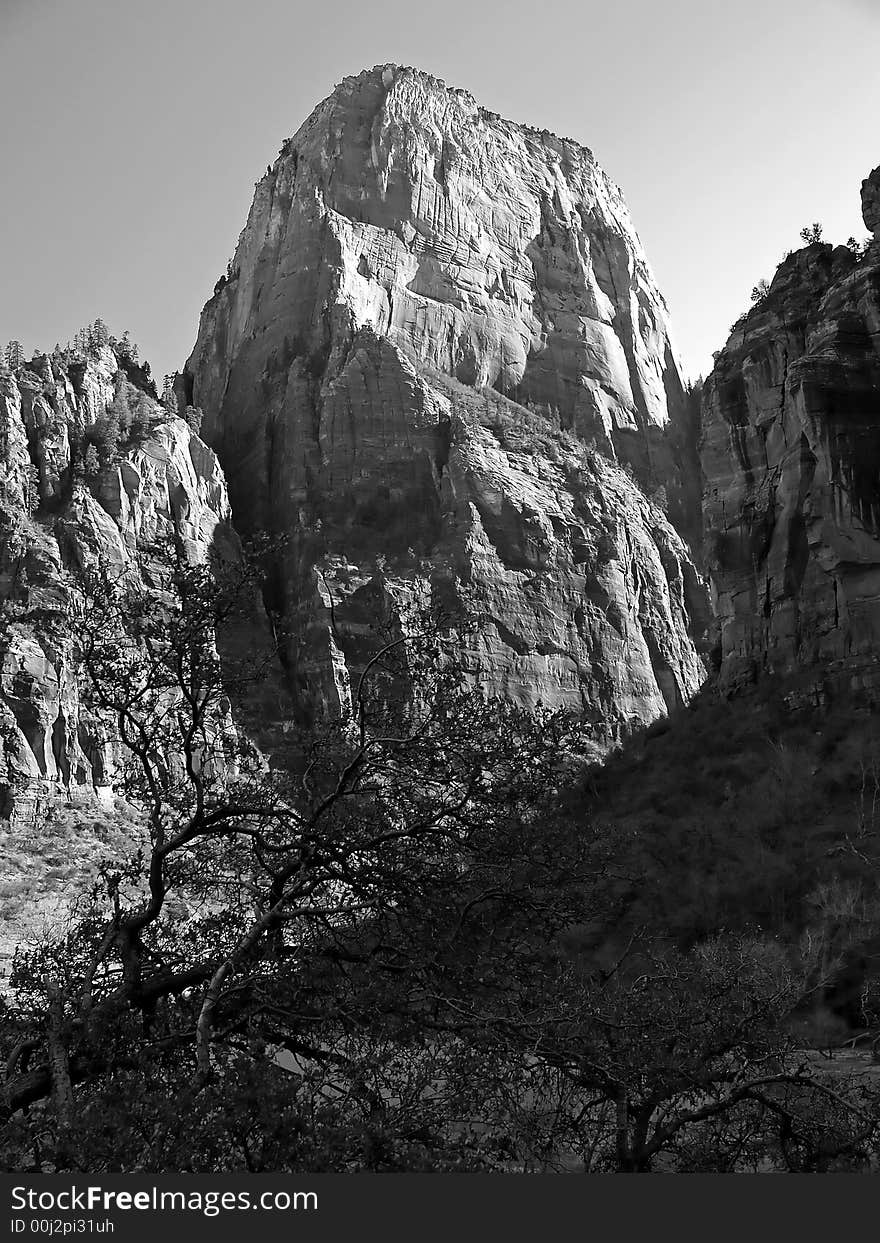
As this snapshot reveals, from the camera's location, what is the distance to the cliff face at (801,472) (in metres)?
53.9

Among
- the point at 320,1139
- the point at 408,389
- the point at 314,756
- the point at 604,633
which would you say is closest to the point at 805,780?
the point at 314,756

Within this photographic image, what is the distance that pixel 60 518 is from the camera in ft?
282

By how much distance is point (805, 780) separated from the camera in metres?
45.5

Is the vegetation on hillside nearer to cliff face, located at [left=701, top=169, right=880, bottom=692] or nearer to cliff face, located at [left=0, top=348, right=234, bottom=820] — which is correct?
cliff face, located at [left=701, top=169, right=880, bottom=692]

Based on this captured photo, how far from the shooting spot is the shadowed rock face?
9788cm

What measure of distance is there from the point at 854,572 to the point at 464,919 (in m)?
48.8

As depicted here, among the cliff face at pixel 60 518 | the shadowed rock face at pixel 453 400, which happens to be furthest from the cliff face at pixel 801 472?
the cliff face at pixel 60 518

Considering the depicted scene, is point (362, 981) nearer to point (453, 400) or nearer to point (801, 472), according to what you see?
point (801, 472)

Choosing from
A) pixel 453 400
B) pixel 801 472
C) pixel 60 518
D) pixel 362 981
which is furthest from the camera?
pixel 453 400

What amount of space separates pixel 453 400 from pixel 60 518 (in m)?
38.9

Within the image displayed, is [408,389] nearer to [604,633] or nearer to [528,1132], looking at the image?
[604,633]

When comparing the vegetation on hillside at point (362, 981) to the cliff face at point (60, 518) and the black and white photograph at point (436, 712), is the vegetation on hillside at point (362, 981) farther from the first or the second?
the cliff face at point (60, 518)

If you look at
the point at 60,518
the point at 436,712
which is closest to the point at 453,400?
the point at 60,518

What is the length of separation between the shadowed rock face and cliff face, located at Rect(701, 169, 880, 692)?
2909 cm
